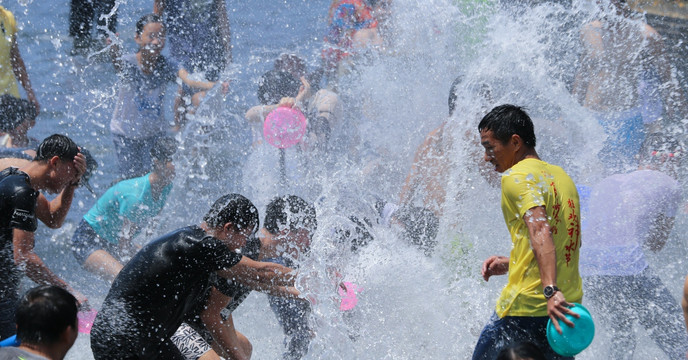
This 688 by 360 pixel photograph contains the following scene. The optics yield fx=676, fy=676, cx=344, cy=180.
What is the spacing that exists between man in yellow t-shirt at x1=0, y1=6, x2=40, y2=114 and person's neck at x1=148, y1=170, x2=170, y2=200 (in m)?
1.37

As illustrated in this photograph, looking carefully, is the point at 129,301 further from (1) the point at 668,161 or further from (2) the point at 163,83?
(1) the point at 668,161

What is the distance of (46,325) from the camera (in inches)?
92.5

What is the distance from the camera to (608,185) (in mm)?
3904

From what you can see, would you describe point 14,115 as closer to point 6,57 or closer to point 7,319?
point 6,57

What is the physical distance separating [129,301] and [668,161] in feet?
11.8

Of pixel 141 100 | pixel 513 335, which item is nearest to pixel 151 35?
pixel 141 100

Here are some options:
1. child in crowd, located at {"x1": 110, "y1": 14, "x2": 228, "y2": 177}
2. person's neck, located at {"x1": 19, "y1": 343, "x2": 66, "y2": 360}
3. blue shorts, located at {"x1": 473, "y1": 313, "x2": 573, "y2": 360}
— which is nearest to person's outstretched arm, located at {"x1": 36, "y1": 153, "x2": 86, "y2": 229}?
person's neck, located at {"x1": 19, "y1": 343, "x2": 66, "y2": 360}

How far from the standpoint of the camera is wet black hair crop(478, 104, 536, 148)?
9.09 feet

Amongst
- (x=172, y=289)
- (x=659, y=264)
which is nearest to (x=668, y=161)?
(x=659, y=264)

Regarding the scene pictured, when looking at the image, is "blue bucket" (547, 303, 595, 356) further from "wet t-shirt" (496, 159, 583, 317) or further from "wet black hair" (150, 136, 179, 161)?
"wet black hair" (150, 136, 179, 161)

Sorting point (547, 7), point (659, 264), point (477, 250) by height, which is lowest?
point (659, 264)

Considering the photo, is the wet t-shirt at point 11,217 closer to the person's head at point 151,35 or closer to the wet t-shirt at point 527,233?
the wet t-shirt at point 527,233

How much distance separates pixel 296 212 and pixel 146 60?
2550 mm

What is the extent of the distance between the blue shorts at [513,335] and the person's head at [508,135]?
63 cm
